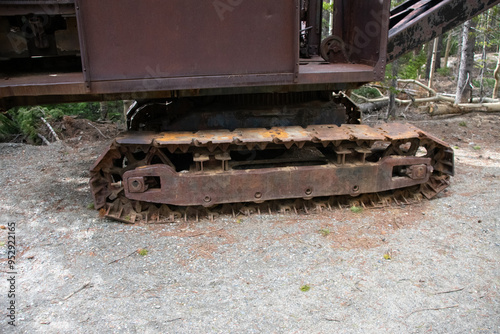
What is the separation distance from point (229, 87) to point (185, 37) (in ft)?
2.47

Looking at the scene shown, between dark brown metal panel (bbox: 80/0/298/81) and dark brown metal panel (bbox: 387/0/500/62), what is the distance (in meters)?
1.51

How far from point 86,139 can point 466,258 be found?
7.88 meters

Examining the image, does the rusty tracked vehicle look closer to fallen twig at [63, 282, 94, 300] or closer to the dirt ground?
the dirt ground

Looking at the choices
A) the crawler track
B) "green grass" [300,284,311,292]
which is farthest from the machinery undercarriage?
"green grass" [300,284,311,292]

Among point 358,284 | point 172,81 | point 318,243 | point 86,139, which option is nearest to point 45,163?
point 86,139

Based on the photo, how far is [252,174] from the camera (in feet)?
15.6

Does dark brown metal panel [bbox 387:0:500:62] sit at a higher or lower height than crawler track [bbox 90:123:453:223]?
higher

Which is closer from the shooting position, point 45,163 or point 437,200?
point 437,200

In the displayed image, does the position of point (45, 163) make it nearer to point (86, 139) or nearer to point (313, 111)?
point (86, 139)

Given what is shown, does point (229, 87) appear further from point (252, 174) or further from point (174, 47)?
point (252, 174)

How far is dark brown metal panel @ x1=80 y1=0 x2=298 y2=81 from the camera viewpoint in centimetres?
399

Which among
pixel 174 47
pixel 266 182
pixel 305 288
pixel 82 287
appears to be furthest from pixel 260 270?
pixel 174 47

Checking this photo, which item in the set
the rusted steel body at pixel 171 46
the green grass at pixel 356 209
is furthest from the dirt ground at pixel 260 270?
the rusted steel body at pixel 171 46

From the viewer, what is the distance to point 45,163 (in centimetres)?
713
